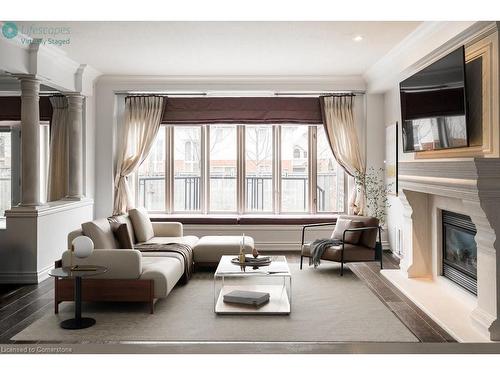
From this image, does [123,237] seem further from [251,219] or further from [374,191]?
[374,191]

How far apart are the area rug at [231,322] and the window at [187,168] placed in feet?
9.69

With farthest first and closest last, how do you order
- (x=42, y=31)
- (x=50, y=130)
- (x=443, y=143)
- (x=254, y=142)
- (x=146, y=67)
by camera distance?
(x=254, y=142), (x=50, y=130), (x=146, y=67), (x=42, y=31), (x=443, y=143)

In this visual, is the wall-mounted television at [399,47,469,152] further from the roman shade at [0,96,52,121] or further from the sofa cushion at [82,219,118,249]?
the roman shade at [0,96,52,121]

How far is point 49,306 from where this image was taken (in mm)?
4453

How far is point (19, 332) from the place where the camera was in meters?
3.70

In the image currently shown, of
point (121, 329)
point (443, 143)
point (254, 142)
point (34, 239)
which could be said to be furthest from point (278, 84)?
point (121, 329)

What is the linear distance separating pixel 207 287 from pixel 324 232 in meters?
2.78

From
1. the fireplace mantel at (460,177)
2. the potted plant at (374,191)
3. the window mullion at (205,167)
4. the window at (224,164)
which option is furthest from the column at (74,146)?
the fireplace mantel at (460,177)

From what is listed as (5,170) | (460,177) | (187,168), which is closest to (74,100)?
(5,170)

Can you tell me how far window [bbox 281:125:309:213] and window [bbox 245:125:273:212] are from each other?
208 mm

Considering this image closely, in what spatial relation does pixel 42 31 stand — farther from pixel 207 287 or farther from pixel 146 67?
pixel 207 287

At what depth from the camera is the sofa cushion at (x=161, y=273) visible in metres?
4.24

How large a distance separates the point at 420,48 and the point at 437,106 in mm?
985

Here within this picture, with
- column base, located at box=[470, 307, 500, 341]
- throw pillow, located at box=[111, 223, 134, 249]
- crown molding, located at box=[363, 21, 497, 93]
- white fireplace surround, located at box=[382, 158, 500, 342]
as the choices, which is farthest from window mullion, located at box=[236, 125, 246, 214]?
column base, located at box=[470, 307, 500, 341]
